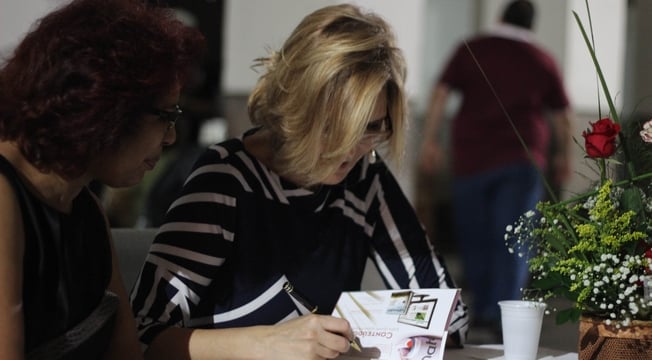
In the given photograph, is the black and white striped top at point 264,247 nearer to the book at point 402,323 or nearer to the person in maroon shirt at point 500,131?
the book at point 402,323

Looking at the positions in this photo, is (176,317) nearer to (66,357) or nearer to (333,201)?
(66,357)

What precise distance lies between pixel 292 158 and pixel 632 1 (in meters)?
6.58

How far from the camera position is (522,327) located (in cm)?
179

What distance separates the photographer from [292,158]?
2.10 meters

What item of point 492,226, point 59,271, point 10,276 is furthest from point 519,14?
point 10,276

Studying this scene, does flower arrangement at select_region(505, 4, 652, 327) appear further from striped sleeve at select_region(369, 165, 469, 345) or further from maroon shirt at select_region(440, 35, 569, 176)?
maroon shirt at select_region(440, 35, 569, 176)

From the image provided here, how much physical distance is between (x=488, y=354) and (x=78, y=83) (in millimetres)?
998

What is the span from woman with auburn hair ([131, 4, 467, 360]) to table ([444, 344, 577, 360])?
8 cm

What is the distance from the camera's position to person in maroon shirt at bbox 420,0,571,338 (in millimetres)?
4984

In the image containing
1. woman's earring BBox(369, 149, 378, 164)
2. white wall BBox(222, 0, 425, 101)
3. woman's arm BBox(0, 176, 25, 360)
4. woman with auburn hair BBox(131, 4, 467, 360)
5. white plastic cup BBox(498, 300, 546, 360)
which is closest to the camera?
woman's arm BBox(0, 176, 25, 360)

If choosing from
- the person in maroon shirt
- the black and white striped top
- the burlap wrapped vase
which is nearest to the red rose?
the burlap wrapped vase

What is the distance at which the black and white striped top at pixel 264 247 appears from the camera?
1893mm

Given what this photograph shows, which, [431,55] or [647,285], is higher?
[647,285]

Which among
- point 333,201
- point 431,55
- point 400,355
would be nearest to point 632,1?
point 431,55
